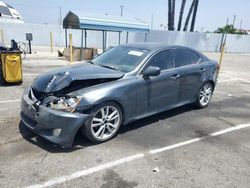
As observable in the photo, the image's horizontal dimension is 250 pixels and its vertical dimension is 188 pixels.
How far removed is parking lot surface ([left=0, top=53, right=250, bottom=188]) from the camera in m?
3.02

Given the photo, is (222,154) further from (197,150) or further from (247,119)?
(247,119)

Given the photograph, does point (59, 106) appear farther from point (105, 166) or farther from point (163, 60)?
point (163, 60)

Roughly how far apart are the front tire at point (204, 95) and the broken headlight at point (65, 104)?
3.30 metres

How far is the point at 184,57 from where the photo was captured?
530cm

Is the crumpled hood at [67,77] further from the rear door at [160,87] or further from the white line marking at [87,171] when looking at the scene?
the white line marking at [87,171]

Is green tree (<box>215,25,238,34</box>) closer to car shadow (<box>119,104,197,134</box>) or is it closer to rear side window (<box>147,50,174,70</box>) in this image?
car shadow (<box>119,104,197,134</box>)

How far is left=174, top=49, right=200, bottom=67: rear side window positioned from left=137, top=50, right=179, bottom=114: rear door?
0.19 meters

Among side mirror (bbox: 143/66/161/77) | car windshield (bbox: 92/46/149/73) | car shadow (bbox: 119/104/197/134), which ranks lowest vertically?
car shadow (bbox: 119/104/197/134)

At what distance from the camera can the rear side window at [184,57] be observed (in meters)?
5.09

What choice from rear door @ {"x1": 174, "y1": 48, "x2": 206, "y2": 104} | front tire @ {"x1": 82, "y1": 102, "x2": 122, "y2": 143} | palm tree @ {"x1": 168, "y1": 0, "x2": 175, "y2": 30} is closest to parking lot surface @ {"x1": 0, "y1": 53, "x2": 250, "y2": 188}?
front tire @ {"x1": 82, "y1": 102, "x2": 122, "y2": 143}

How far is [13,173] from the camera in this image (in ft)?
10.00

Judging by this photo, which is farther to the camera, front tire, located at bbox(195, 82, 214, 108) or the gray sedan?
front tire, located at bbox(195, 82, 214, 108)

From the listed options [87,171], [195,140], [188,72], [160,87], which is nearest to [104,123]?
[87,171]

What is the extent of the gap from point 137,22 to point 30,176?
16.4 m
